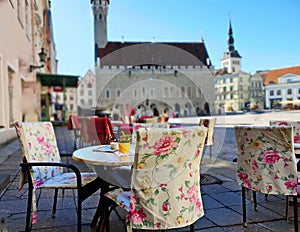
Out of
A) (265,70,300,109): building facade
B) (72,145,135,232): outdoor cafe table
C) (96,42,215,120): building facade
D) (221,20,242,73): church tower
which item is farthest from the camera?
(221,20,242,73): church tower

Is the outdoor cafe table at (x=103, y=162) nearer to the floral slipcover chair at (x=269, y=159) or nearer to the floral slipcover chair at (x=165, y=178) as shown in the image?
the floral slipcover chair at (x=165, y=178)

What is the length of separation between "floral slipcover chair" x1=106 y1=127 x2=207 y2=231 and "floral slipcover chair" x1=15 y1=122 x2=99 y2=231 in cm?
60

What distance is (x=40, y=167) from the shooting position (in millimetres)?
2074

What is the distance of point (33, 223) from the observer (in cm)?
200

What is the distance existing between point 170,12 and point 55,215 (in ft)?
20.5

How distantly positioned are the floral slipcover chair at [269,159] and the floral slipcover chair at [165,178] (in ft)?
2.20

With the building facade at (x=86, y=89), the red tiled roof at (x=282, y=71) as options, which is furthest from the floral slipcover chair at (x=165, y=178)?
the building facade at (x=86, y=89)

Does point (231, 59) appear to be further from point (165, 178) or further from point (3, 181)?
point (165, 178)

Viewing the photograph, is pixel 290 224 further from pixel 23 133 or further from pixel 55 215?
pixel 23 133

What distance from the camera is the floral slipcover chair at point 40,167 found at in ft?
6.26

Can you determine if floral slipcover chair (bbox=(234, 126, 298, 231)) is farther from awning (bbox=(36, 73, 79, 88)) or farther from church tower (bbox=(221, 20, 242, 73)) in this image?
church tower (bbox=(221, 20, 242, 73))

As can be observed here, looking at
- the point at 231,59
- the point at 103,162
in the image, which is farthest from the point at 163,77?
the point at 231,59

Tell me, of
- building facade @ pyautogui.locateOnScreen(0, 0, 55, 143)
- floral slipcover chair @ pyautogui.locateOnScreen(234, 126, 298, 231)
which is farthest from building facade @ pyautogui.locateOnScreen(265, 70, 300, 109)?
building facade @ pyautogui.locateOnScreen(0, 0, 55, 143)

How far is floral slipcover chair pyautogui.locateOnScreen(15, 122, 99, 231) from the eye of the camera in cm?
191
